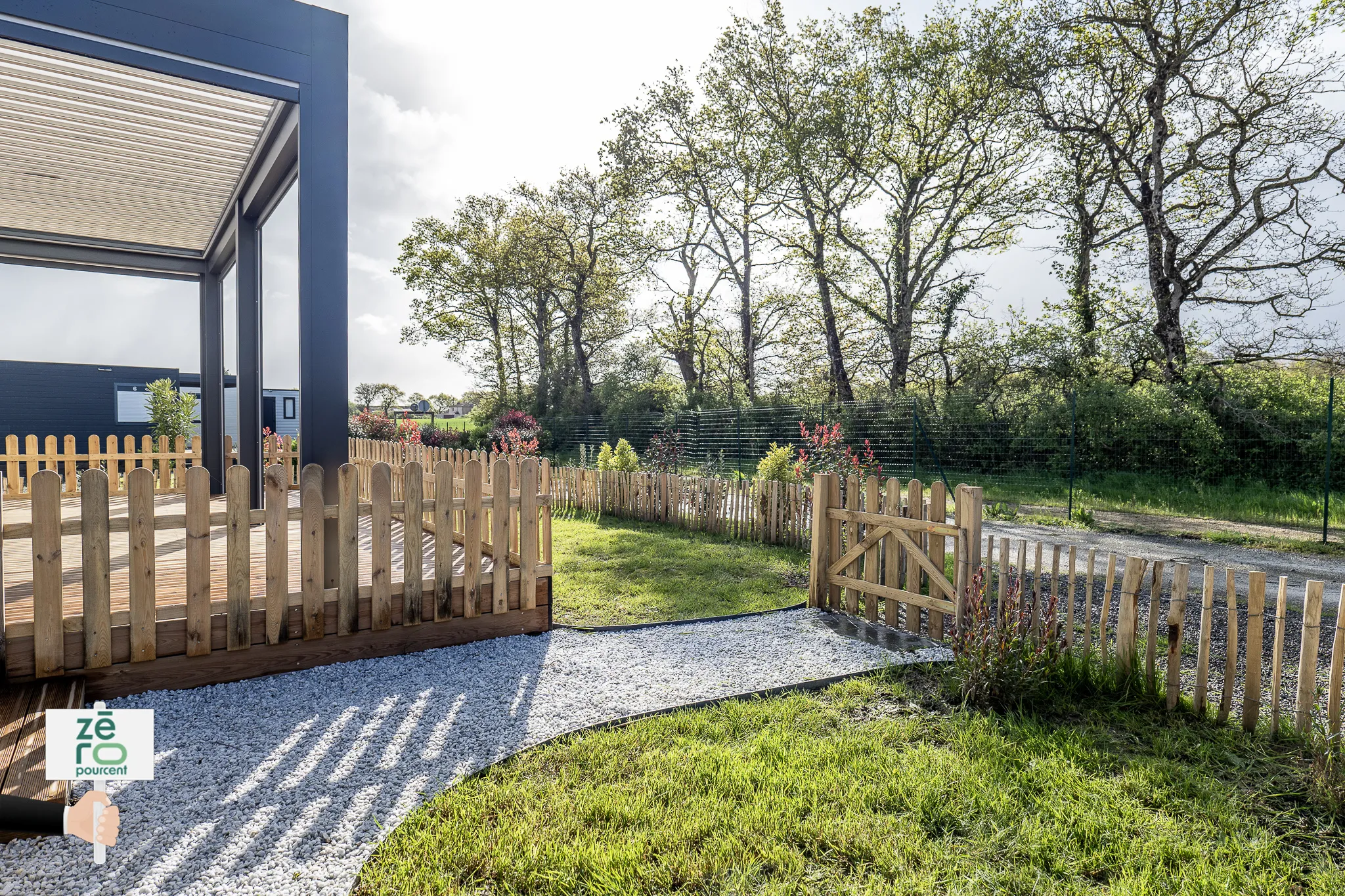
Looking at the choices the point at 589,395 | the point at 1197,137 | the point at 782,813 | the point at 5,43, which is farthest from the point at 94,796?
the point at 589,395

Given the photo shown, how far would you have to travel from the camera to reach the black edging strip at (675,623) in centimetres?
502

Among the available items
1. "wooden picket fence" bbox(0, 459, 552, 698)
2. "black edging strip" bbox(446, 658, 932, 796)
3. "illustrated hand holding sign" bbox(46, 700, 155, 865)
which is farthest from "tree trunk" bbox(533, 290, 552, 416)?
"illustrated hand holding sign" bbox(46, 700, 155, 865)

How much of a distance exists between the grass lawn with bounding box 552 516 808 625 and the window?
49.8ft

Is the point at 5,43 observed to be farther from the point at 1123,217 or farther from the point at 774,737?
the point at 1123,217

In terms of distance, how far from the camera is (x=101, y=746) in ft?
5.36

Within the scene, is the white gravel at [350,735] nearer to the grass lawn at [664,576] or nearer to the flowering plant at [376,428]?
the grass lawn at [664,576]

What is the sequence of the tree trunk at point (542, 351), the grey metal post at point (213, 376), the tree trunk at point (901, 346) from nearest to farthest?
the grey metal post at point (213, 376), the tree trunk at point (901, 346), the tree trunk at point (542, 351)

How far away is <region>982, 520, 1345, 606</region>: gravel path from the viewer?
736 cm

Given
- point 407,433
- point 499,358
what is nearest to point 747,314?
point 407,433

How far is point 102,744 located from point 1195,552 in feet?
34.7

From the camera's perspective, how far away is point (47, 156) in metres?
6.31

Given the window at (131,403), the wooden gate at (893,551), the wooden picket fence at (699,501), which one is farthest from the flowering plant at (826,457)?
the window at (131,403)

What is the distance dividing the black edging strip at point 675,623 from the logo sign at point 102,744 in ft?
11.3

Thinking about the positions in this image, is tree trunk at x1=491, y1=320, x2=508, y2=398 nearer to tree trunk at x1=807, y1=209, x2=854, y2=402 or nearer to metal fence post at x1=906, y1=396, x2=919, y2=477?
tree trunk at x1=807, y1=209, x2=854, y2=402
